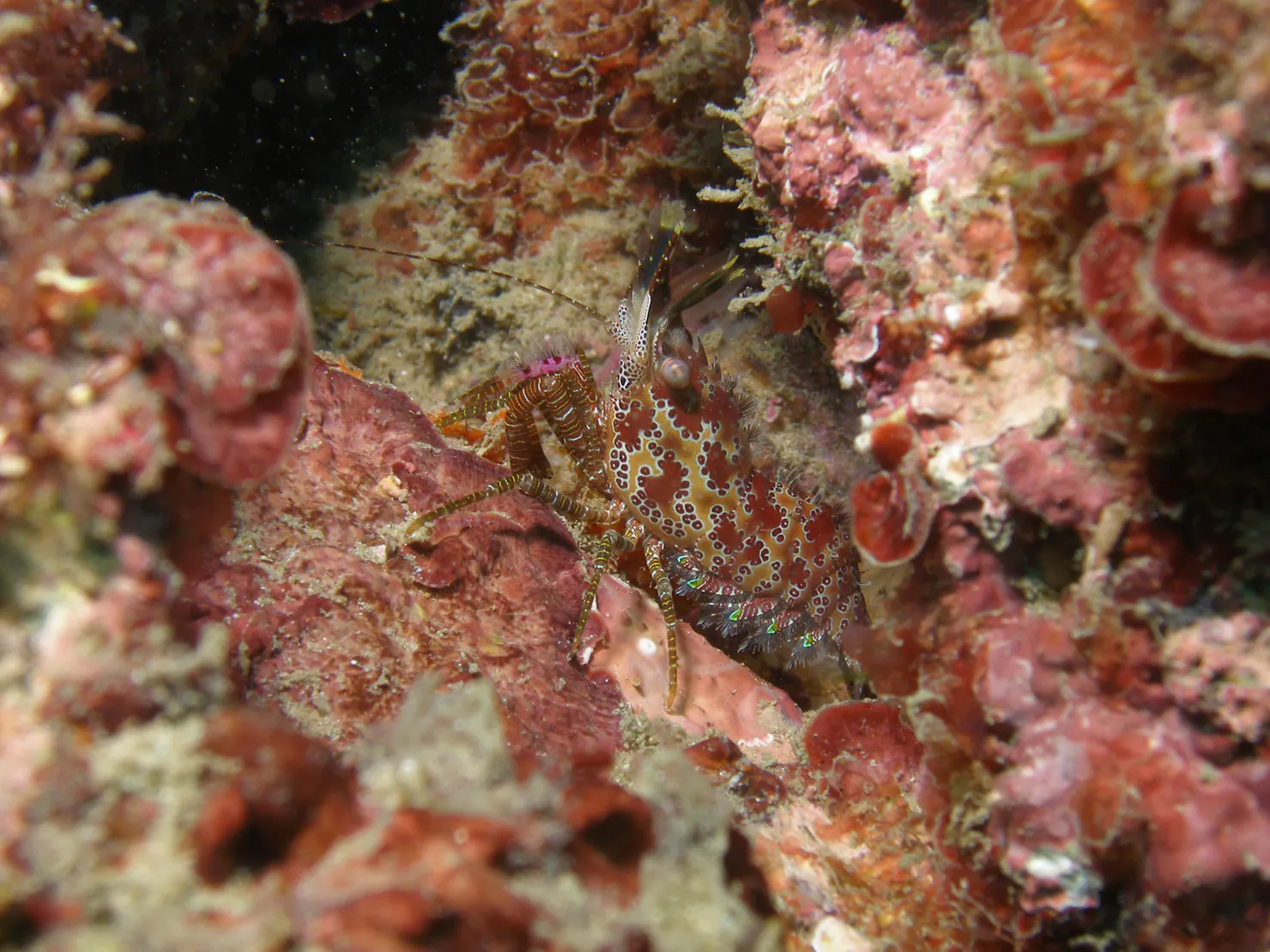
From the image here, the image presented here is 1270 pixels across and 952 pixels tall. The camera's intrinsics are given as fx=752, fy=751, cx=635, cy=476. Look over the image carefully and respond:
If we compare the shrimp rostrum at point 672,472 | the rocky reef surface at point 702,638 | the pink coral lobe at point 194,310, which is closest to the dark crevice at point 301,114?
the rocky reef surface at point 702,638

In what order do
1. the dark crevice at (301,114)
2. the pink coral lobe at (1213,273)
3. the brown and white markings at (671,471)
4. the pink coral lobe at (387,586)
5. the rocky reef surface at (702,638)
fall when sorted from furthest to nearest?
the dark crevice at (301,114)
the brown and white markings at (671,471)
the pink coral lobe at (387,586)
the pink coral lobe at (1213,273)
the rocky reef surface at (702,638)

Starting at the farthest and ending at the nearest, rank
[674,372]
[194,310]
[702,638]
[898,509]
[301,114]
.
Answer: [301,114]
[702,638]
[674,372]
[898,509]
[194,310]

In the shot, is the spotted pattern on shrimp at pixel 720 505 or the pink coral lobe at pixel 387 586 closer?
the pink coral lobe at pixel 387 586

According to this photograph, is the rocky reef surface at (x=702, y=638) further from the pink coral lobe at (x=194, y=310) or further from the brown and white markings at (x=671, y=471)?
the brown and white markings at (x=671, y=471)

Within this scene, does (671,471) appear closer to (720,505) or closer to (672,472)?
(672,472)

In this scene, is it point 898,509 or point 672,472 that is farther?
point 672,472

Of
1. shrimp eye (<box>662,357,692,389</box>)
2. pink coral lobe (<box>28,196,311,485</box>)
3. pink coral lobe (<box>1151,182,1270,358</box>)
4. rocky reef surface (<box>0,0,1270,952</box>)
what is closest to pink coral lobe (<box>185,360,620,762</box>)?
rocky reef surface (<box>0,0,1270,952</box>)

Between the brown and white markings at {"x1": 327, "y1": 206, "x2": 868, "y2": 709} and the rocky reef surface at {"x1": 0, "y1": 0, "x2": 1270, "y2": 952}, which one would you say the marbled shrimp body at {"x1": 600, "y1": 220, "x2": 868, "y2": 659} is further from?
the rocky reef surface at {"x1": 0, "y1": 0, "x2": 1270, "y2": 952}

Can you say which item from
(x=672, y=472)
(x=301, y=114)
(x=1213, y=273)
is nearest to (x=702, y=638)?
(x=672, y=472)
